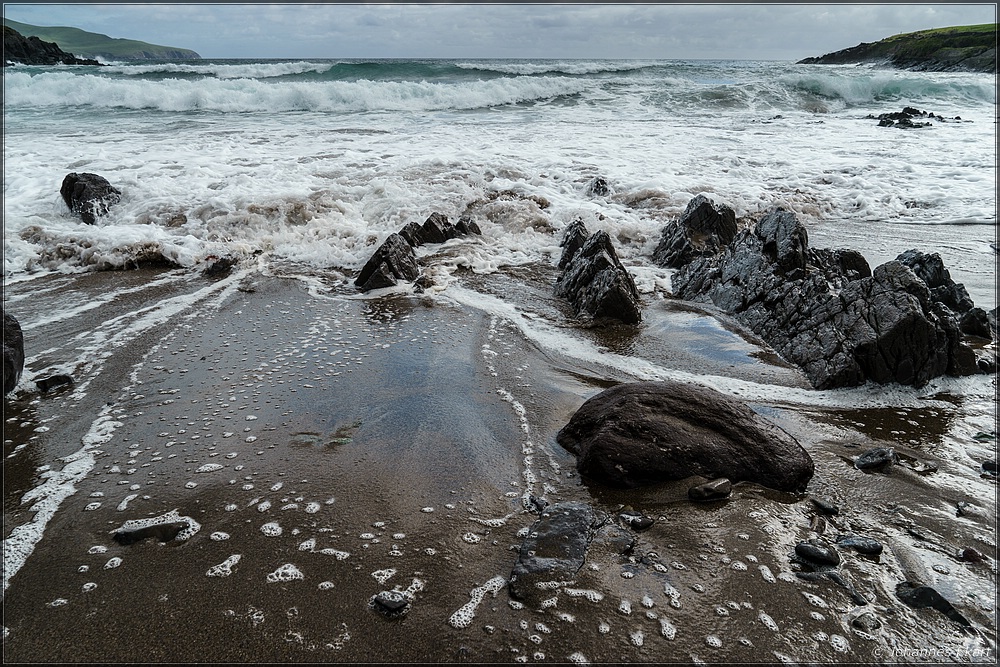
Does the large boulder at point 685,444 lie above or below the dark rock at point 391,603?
above

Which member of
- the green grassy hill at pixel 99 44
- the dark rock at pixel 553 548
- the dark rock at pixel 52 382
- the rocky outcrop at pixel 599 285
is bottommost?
the dark rock at pixel 52 382

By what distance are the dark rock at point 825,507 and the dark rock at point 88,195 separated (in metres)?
9.26

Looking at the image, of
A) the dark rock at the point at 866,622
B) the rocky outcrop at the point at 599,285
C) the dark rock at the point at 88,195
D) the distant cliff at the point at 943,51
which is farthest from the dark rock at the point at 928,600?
the distant cliff at the point at 943,51

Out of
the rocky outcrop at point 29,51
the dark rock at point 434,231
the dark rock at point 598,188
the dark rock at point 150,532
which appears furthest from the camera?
the rocky outcrop at point 29,51

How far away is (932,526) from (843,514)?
0.39m

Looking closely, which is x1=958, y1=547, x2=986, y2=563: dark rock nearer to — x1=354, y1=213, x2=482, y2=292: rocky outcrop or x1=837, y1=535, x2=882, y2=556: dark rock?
x1=837, y1=535, x2=882, y2=556: dark rock

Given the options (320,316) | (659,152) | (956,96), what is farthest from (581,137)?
(956,96)

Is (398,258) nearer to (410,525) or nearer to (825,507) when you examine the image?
(410,525)

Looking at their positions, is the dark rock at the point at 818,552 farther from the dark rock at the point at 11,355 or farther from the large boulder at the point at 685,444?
the dark rock at the point at 11,355

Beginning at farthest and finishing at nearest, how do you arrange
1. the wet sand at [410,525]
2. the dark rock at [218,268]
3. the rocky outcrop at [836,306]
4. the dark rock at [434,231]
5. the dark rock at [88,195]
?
the dark rock at [88,195], the dark rock at [434,231], the dark rock at [218,268], the rocky outcrop at [836,306], the wet sand at [410,525]

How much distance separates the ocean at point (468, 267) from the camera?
2924mm

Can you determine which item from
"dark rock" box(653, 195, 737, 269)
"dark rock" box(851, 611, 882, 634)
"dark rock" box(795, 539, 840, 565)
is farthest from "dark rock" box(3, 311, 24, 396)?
"dark rock" box(653, 195, 737, 269)

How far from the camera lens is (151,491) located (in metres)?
2.99

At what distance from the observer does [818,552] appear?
2.52 m
